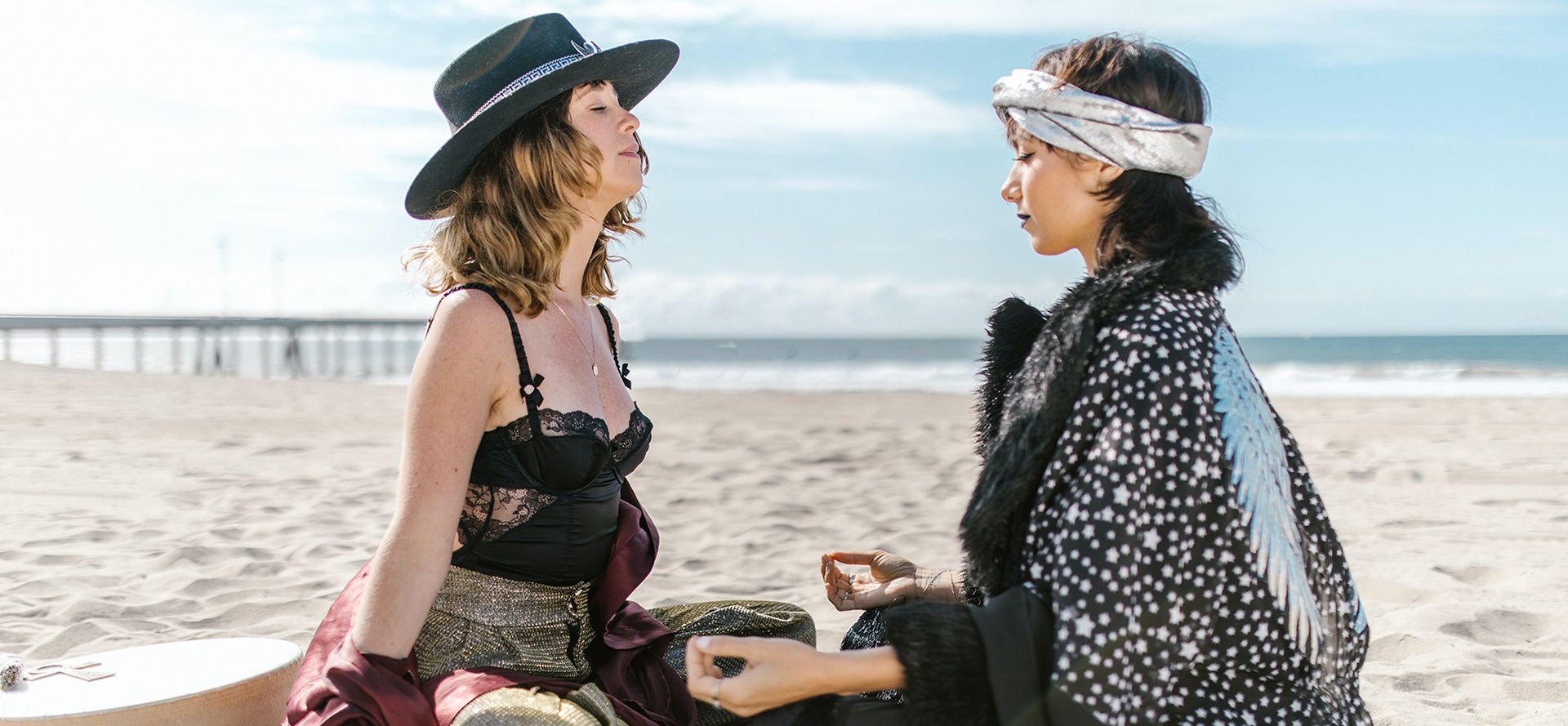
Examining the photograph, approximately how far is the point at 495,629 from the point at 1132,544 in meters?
1.34

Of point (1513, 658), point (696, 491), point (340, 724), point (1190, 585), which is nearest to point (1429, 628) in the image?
point (1513, 658)

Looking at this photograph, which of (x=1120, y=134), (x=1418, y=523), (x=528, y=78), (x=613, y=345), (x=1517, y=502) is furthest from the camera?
(x=1517, y=502)

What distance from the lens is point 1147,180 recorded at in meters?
1.93

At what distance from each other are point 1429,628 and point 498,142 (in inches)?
162

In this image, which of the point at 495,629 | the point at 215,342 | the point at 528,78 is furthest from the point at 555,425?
the point at 215,342

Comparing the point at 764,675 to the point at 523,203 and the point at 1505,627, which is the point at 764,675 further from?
the point at 1505,627

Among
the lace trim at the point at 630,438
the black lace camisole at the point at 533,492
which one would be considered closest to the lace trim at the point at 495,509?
the black lace camisole at the point at 533,492

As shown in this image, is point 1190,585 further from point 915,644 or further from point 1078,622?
point 915,644

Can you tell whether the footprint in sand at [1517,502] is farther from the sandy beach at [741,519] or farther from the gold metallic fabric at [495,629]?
the gold metallic fabric at [495,629]

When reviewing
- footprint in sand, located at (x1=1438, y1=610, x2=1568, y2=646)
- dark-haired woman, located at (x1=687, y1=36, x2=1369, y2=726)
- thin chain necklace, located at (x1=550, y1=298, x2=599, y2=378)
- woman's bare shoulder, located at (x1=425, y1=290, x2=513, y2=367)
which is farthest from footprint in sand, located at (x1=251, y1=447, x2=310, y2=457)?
dark-haired woman, located at (x1=687, y1=36, x2=1369, y2=726)

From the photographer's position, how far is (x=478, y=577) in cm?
235

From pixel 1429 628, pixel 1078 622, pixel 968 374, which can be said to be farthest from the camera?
pixel 968 374

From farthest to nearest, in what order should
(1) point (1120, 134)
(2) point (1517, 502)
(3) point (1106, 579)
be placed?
(2) point (1517, 502), (1) point (1120, 134), (3) point (1106, 579)

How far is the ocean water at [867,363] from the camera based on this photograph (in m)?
23.8
